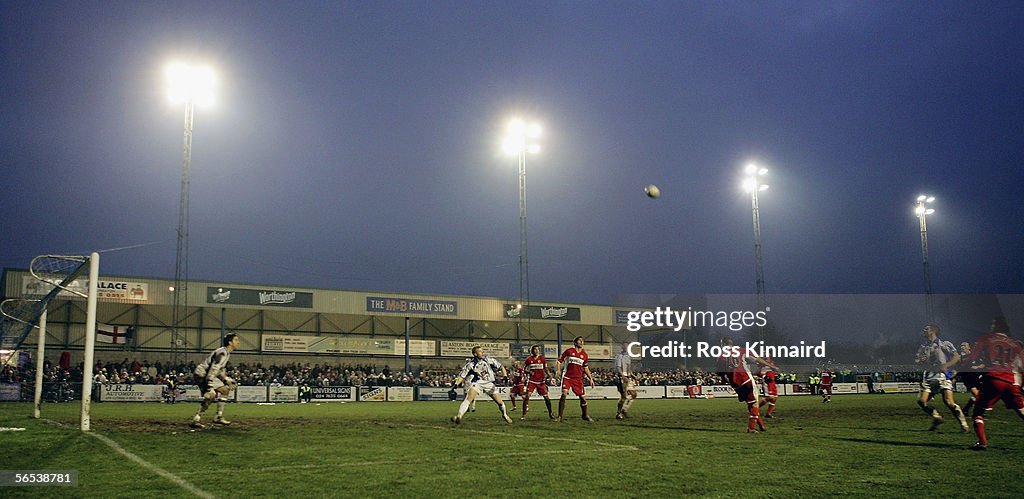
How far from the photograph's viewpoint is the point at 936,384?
17750mm

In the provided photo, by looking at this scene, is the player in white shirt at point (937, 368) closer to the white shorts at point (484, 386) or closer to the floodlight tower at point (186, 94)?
the white shorts at point (484, 386)

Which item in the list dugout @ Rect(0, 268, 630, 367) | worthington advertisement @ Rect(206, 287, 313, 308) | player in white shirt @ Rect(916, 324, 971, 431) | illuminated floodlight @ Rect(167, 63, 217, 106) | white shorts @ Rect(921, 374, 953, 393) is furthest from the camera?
worthington advertisement @ Rect(206, 287, 313, 308)

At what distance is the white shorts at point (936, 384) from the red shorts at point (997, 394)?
385 centimetres

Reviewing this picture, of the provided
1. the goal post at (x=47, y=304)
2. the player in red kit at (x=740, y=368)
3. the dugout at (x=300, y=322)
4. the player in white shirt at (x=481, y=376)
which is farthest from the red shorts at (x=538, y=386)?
the dugout at (x=300, y=322)

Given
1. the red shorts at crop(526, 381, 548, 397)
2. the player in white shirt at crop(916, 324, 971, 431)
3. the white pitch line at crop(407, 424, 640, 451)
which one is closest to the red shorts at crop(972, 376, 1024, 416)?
the player in white shirt at crop(916, 324, 971, 431)

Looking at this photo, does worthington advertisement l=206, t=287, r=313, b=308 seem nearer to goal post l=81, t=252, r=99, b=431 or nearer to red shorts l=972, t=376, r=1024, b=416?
goal post l=81, t=252, r=99, b=431

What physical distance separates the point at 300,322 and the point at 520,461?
49.6 metres

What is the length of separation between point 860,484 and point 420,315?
52.2 metres

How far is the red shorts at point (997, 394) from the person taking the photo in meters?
13.4

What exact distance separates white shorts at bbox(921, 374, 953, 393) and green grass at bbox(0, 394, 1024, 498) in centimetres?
101

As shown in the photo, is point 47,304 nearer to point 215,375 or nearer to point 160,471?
point 215,375

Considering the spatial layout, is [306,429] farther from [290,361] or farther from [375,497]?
[290,361]

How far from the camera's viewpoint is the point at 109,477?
9.16m

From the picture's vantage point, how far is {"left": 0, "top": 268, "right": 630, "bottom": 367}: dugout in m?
49.2
